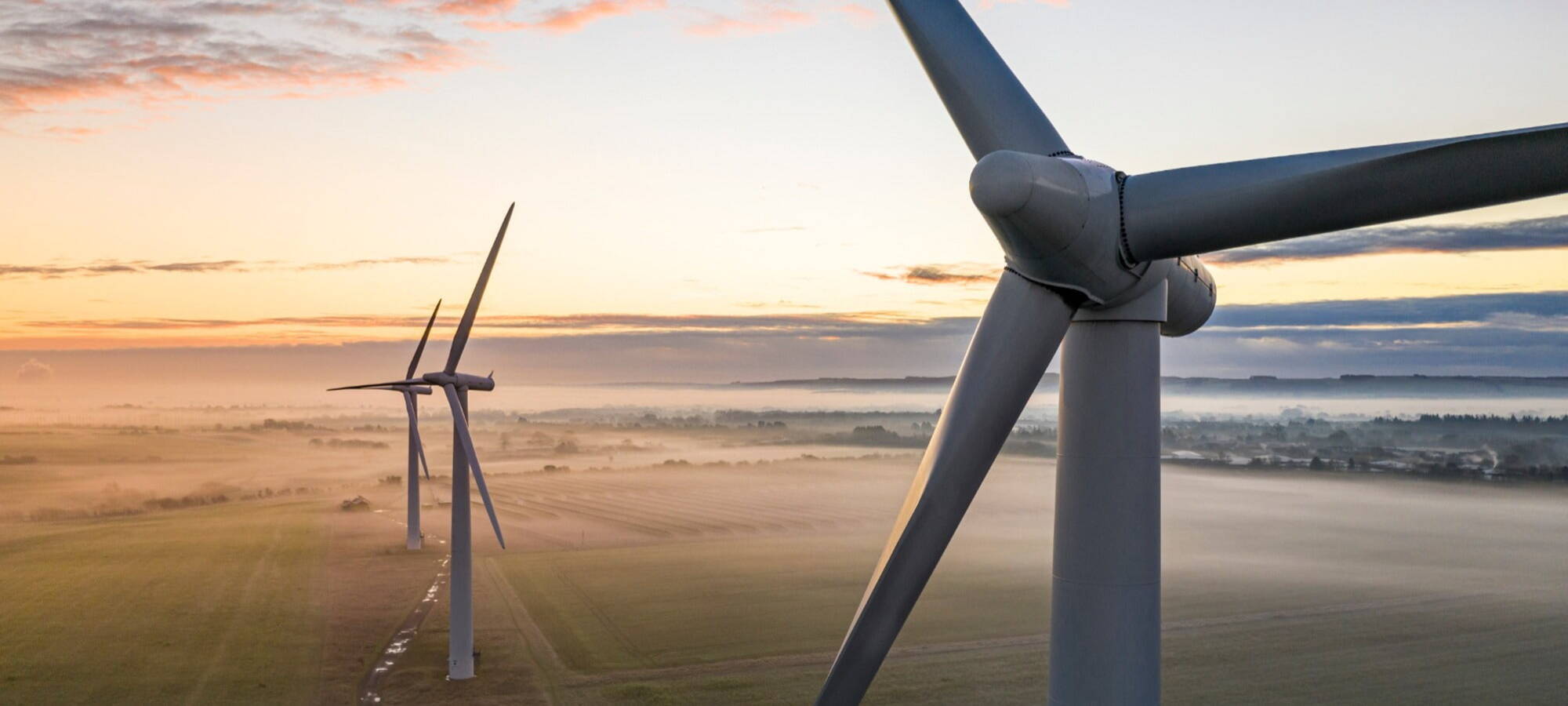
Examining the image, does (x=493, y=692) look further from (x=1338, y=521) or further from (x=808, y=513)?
(x=1338, y=521)

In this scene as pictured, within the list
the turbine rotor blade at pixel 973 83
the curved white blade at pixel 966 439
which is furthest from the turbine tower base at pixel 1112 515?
the turbine rotor blade at pixel 973 83

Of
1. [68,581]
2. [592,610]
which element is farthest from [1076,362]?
[68,581]

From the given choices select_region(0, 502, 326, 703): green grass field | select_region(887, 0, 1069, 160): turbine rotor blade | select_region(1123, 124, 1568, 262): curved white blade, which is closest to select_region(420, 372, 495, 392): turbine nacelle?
select_region(0, 502, 326, 703): green grass field

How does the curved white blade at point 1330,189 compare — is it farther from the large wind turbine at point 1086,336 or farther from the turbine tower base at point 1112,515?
the turbine tower base at point 1112,515

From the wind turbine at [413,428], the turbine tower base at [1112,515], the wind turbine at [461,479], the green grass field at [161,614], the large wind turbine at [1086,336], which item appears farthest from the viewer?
the wind turbine at [413,428]

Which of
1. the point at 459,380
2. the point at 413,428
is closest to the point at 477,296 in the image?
the point at 459,380

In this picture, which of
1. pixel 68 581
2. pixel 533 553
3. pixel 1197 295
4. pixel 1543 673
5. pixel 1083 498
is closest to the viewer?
pixel 1083 498

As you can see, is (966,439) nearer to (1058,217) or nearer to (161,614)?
(1058,217)
